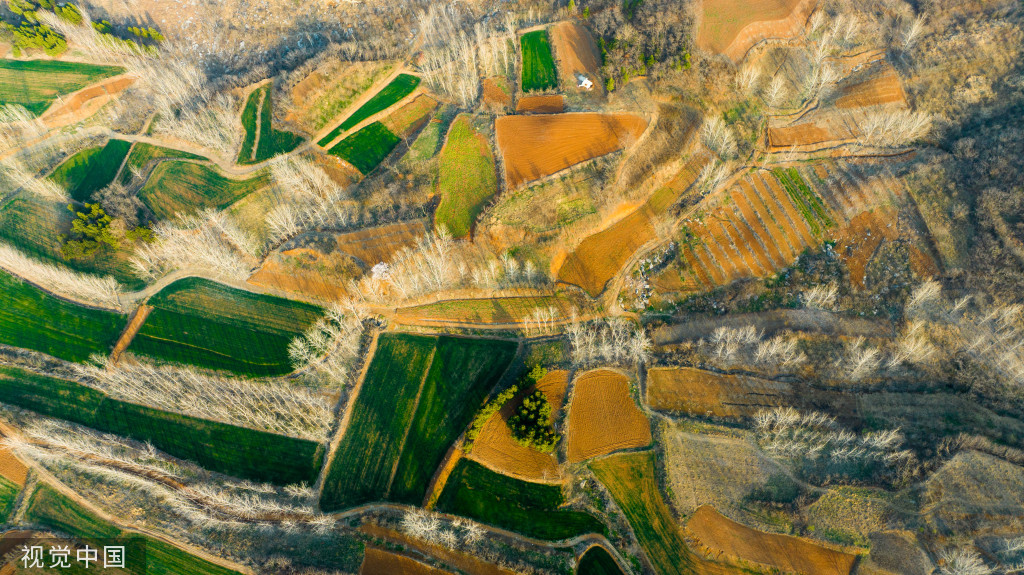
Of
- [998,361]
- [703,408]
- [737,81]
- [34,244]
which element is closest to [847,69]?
[737,81]

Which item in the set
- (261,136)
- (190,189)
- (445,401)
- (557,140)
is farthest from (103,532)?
(557,140)

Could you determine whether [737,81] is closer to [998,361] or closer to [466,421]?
[998,361]

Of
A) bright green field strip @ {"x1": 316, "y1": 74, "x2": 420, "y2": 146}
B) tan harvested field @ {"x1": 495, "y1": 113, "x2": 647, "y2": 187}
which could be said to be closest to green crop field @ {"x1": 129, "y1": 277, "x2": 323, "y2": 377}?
bright green field strip @ {"x1": 316, "y1": 74, "x2": 420, "y2": 146}

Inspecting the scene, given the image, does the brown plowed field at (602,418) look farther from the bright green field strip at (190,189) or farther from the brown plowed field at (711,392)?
the bright green field strip at (190,189)

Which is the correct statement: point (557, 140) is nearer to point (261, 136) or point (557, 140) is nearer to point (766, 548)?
point (261, 136)

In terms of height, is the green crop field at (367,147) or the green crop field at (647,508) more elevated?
the green crop field at (367,147)

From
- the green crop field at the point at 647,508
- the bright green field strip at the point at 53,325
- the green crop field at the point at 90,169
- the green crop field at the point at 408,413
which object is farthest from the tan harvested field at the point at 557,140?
the green crop field at the point at 90,169
